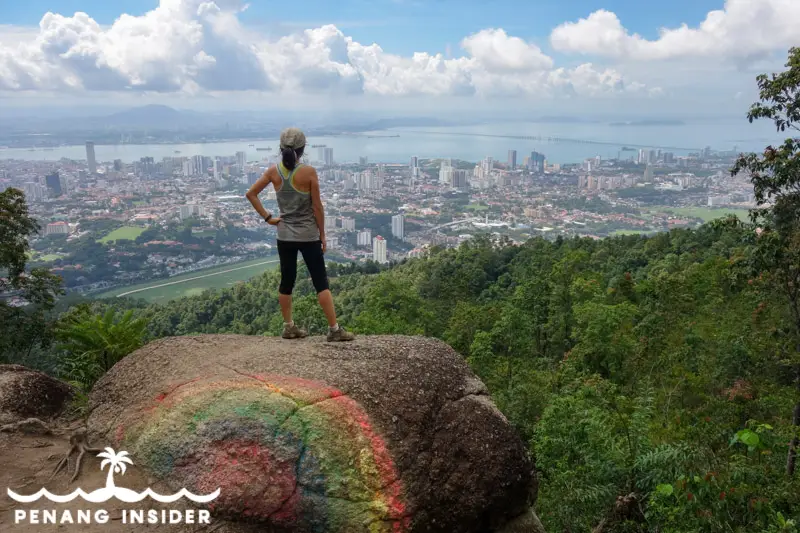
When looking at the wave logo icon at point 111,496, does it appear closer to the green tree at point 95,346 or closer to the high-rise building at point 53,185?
the green tree at point 95,346

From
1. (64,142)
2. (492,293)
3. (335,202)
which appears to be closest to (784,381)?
(492,293)

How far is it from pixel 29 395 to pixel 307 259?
353cm

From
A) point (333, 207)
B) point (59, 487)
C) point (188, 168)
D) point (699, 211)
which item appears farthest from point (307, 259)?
point (699, 211)

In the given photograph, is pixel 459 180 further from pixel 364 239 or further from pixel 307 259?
pixel 307 259

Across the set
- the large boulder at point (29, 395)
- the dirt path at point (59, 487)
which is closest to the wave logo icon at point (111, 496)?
the dirt path at point (59, 487)

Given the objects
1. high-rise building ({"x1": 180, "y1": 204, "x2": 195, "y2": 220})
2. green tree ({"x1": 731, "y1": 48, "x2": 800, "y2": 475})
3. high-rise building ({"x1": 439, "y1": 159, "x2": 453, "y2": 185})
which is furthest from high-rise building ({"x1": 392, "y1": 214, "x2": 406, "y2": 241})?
green tree ({"x1": 731, "y1": 48, "x2": 800, "y2": 475})

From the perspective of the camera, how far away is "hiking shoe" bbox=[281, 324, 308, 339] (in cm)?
686

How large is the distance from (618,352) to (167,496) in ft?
53.0

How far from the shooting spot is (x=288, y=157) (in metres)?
5.98

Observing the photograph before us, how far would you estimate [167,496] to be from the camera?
459 cm

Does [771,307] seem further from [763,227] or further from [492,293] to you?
[492,293]

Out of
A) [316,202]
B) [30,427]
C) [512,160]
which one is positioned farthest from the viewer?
[512,160]

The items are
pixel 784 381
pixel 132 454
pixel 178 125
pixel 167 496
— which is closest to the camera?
pixel 167 496

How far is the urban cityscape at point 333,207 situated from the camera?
185ft
